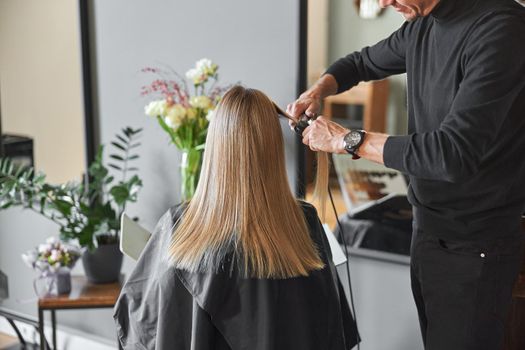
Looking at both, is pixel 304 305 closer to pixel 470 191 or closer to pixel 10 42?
pixel 470 191

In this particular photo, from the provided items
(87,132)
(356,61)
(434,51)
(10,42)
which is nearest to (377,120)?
(356,61)

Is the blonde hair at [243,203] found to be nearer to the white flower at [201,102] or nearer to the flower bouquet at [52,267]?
the white flower at [201,102]

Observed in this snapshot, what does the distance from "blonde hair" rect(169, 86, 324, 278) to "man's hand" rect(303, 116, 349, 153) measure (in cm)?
10

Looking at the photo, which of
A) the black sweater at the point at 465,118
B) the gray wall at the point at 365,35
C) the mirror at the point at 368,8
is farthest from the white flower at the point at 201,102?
the black sweater at the point at 465,118

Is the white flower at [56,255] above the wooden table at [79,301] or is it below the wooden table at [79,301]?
above

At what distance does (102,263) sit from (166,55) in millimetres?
802

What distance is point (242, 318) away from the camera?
5.21ft

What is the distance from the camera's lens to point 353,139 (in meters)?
1.61

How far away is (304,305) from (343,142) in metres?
0.38

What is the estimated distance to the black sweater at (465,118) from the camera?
4.87 ft

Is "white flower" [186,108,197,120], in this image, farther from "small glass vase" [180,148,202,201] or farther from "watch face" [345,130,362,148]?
"watch face" [345,130,362,148]

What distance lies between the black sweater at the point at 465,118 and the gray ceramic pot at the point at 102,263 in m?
1.21

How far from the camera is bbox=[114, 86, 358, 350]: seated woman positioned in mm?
1568

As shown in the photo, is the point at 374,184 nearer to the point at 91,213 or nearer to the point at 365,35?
the point at 365,35
